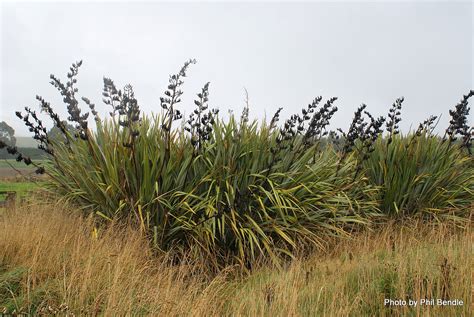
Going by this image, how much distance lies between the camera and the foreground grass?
267 cm

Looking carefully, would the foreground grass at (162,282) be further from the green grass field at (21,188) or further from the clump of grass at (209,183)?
the green grass field at (21,188)

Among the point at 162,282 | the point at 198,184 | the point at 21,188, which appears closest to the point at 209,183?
the point at 198,184

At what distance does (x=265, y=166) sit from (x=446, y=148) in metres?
3.74

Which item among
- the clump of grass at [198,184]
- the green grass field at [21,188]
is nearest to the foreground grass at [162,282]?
the clump of grass at [198,184]

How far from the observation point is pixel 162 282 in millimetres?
3342

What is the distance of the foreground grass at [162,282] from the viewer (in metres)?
2.67

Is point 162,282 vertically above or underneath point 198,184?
underneath

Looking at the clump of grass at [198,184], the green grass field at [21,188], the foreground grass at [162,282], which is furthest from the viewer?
the green grass field at [21,188]

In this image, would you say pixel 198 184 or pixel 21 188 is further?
pixel 21 188

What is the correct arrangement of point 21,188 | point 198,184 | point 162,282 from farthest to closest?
1. point 21,188
2. point 198,184
3. point 162,282

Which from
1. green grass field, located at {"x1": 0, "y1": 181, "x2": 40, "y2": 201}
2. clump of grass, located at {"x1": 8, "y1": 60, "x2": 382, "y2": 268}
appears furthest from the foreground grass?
green grass field, located at {"x1": 0, "y1": 181, "x2": 40, "y2": 201}

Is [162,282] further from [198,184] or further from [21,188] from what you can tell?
[21,188]

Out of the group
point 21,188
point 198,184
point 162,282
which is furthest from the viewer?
point 21,188

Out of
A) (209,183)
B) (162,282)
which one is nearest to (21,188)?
(209,183)
